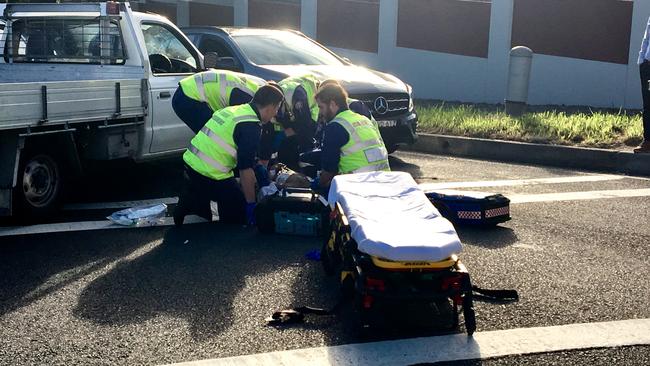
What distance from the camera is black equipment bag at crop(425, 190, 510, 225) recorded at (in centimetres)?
812

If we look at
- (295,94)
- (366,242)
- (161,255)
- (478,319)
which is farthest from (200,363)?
(295,94)

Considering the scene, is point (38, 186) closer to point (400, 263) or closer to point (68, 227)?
point (68, 227)

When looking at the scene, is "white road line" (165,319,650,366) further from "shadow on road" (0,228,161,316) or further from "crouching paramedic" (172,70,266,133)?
"crouching paramedic" (172,70,266,133)

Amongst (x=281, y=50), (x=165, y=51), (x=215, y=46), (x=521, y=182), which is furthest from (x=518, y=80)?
(x=165, y=51)

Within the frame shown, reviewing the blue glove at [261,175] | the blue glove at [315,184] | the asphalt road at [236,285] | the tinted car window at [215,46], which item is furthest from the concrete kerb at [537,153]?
the blue glove at [261,175]

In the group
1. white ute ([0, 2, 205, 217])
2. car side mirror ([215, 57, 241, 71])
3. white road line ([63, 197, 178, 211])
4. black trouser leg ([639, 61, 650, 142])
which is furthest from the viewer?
black trouser leg ([639, 61, 650, 142])

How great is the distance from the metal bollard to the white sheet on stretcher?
8.41 m

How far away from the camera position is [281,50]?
493 inches

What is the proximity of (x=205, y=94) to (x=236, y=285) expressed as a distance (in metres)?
3.44

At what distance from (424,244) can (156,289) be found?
1.92 meters

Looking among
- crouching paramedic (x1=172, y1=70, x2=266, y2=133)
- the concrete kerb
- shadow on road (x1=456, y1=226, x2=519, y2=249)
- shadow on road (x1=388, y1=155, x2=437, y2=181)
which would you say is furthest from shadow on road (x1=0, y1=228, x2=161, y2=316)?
the concrete kerb

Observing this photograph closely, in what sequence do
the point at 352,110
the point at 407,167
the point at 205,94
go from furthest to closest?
the point at 407,167 → the point at 205,94 → the point at 352,110

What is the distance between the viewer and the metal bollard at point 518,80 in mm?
14852

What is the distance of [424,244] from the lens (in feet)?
17.9
